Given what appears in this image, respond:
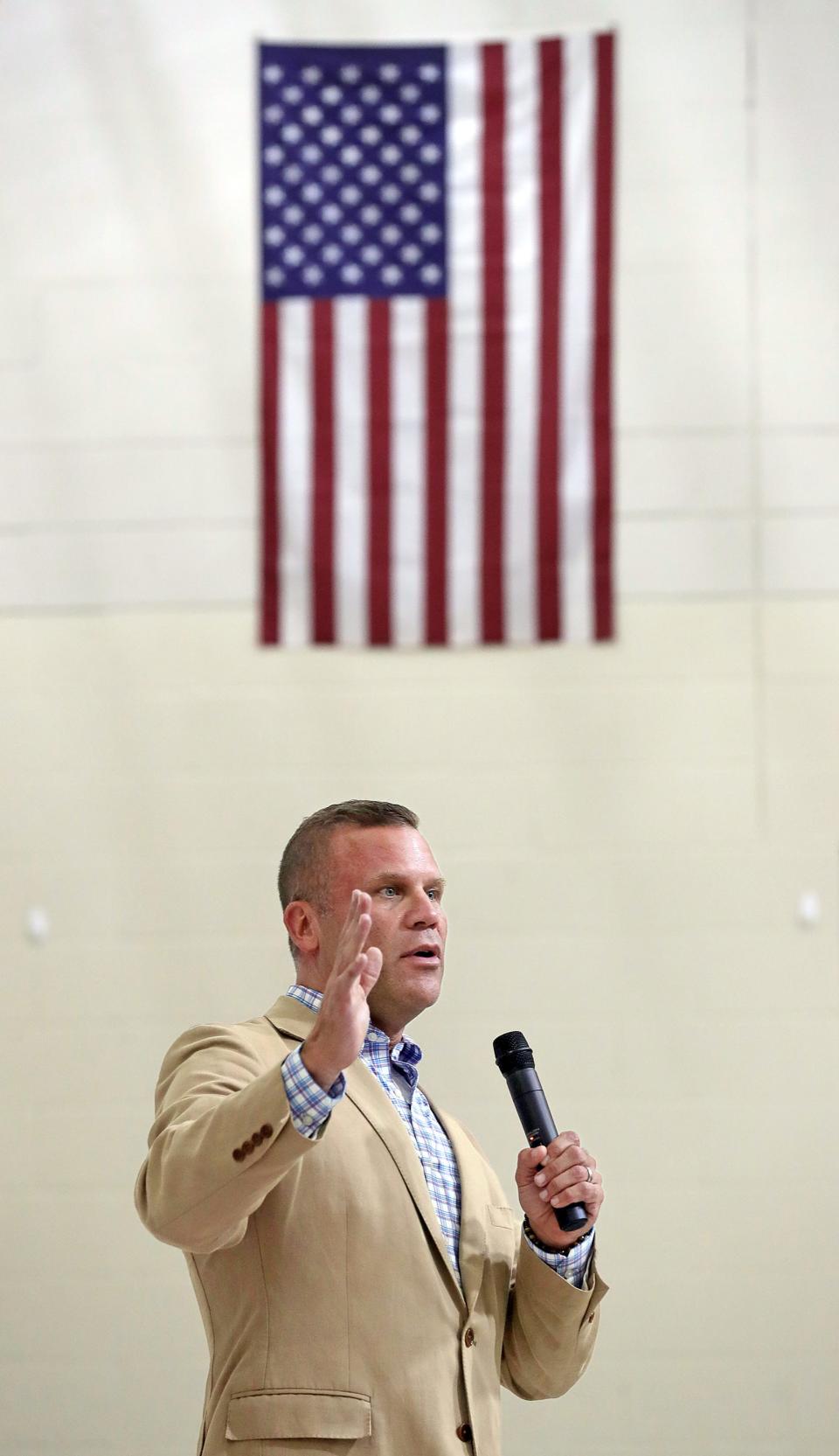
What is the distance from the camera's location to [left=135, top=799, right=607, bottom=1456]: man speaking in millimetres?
1673

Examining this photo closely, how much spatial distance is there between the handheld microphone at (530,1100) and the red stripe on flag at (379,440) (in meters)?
2.17

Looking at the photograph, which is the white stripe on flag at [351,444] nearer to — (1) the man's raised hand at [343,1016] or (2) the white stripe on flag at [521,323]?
(2) the white stripe on flag at [521,323]

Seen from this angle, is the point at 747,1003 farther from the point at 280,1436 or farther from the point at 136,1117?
the point at 280,1436

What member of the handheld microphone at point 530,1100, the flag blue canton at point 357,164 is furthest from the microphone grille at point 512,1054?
the flag blue canton at point 357,164

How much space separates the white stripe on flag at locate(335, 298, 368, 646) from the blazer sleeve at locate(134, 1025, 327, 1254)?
244 centimetres

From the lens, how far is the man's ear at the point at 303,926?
7.15 feet

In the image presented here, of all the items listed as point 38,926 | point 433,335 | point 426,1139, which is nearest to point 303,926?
point 426,1139

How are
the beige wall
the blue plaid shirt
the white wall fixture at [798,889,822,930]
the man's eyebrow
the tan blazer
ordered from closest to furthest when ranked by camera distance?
the tan blazer → the blue plaid shirt → the man's eyebrow → the beige wall → the white wall fixture at [798,889,822,930]

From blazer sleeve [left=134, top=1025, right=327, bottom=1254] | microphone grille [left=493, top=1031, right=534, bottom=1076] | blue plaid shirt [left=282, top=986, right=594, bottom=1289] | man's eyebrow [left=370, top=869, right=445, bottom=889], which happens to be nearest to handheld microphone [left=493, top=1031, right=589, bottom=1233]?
microphone grille [left=493, top=1031, right=534, bottom=1076]

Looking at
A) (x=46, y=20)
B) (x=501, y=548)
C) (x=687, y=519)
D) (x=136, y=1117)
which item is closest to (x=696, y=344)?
(x=687, y=519)

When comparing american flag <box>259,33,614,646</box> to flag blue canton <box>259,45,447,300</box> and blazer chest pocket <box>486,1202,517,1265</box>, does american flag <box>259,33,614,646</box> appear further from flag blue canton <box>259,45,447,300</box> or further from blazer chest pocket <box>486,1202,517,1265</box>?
blazer chest pocket <box>486,1202,517,1265</box>

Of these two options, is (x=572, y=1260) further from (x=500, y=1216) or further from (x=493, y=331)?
(x=493, y=331)

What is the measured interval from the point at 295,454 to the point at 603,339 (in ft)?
2.85

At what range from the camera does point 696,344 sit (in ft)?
13.4
